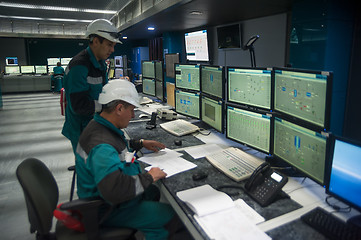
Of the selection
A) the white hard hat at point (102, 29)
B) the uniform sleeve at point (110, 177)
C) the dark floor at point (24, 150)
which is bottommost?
the dark floor at point (24, 150)

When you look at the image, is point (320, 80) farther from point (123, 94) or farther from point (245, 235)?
point (123, 94)

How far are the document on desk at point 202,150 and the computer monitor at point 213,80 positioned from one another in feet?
1.39

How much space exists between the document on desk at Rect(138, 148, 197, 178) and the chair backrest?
58 centimetres

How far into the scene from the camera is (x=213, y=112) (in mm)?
2354

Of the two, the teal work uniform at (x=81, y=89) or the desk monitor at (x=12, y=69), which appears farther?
the desk monitor at (x=12, y=69)

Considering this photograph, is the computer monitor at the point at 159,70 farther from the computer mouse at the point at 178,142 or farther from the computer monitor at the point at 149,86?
the computer mouse at the point at 178,142

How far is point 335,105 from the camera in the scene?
2779mm

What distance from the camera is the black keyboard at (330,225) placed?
1011 millimetres

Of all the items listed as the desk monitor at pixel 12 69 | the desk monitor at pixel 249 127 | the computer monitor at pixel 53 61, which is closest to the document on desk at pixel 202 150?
the desk monitor at pixel 249 127

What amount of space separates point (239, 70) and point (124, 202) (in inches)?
46.6

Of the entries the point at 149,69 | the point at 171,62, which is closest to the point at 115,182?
the point at 149,69

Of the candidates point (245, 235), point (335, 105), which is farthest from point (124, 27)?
point (245, 235)

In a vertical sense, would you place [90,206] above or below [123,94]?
below

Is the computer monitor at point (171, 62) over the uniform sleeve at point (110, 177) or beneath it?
over
